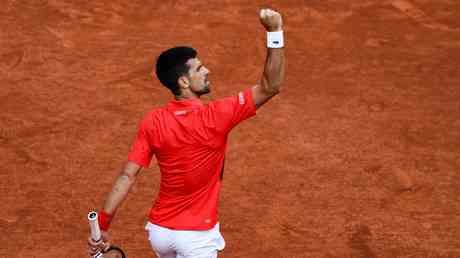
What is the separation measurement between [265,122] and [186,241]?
505 cm

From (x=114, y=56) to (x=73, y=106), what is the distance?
5.64 ft

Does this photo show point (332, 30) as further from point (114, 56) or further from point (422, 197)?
point (422, 197)

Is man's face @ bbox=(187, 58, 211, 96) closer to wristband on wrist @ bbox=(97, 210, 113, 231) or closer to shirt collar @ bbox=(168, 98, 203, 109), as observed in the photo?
shirt collar @ bbox=(168, 98, 203, 109)

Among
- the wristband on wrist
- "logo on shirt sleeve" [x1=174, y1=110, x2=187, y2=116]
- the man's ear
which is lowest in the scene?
the wristband on wrist

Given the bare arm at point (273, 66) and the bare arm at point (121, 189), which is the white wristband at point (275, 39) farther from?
the bare arm at point (121, 189)

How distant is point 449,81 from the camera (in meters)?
12.2

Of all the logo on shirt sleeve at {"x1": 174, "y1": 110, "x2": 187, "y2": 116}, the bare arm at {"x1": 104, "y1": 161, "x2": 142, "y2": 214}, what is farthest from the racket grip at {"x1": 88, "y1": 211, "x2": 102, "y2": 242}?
the logo on shirt sleeve at {"x1": 174, "y1": 110, "x2": 187, "y2": 116}

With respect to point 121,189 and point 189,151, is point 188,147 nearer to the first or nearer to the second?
point 189,151

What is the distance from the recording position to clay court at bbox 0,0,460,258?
8883 mm

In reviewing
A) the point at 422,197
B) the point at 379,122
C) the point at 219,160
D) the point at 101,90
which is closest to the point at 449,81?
the point at 379,122

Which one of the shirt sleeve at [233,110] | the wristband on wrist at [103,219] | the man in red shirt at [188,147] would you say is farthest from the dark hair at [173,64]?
the wristband on wrist at [103,219]

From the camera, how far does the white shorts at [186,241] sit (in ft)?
20.1

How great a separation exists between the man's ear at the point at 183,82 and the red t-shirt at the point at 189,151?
0.11 m

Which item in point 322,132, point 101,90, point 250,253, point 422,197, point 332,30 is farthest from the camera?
point 332,30
